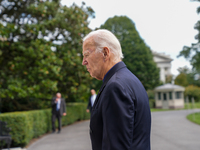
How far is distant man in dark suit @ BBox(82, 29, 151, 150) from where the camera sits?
1.41 meters

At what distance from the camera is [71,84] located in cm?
1599

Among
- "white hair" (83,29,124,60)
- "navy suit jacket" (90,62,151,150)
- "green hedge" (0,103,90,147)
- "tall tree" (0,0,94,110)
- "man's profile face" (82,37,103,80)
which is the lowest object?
"green hedge" (0,103,90,147)

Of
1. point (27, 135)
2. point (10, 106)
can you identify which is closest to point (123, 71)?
point (27, 135)

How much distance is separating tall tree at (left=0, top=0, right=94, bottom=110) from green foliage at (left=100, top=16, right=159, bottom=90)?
2181cm

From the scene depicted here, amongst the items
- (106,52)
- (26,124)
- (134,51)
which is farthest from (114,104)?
(134,51)

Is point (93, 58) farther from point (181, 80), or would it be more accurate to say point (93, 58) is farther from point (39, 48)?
point (181, 80)

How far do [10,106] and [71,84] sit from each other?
421 cm

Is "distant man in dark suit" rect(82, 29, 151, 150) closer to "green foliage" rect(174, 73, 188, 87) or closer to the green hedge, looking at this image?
the green hedge

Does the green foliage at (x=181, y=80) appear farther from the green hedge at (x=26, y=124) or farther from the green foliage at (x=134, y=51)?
the green hedge at (x=26, y=124)

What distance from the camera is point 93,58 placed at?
1758 millimetres

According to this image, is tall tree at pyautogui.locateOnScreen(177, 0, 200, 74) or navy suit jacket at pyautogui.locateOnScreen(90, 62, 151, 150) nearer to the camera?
navy suit jacket at pyautogui.locateOnScreen(90, 62, 151, 150)

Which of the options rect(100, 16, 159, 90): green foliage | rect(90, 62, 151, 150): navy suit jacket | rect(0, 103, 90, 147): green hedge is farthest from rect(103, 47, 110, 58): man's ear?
rect(100, 16, 159, 90): green foliage

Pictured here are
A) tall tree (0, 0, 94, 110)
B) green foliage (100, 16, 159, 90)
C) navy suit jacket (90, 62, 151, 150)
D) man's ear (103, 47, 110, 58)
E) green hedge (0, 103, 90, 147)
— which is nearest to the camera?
navy suit jacket (90, 62, 151, 150)

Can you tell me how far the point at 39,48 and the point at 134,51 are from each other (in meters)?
26.3
